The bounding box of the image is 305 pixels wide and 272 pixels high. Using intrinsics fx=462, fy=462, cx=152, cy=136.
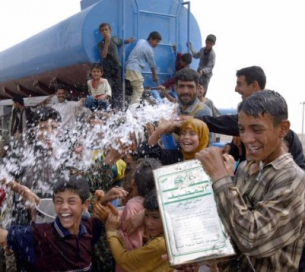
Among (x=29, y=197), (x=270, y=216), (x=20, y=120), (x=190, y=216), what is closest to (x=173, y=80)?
(x=20, y=120)

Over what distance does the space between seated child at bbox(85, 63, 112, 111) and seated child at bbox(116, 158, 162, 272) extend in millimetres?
2829

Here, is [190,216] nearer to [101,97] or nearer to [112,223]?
[112,223]

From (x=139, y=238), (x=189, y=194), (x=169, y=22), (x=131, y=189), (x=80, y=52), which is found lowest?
(x=139, y=238)

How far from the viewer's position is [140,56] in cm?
681

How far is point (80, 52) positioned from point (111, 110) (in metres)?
1.32

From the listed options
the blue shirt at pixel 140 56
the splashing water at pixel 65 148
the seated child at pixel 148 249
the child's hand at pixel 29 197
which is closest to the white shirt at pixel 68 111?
the splashing water at pixel 65 148

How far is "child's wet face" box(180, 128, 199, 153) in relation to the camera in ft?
10.7

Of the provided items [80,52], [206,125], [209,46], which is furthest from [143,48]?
[206,125]

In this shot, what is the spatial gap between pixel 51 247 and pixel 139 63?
459 centimetres

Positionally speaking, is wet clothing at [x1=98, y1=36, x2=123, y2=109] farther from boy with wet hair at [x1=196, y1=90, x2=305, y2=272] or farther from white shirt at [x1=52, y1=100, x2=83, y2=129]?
boy with wet hair at [x1=196, y1=90, x2=305, y2=272]

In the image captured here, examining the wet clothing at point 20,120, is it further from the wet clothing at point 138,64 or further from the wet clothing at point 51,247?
the wet clothing at point 51,247

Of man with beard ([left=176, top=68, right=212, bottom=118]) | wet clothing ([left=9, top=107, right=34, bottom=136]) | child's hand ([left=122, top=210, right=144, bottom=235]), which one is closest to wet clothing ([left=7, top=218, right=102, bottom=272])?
child's hand ([left=122, top=210, right=144, bottom=235])

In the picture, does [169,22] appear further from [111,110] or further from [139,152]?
[139,152]

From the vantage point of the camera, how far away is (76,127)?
5.59 metres
